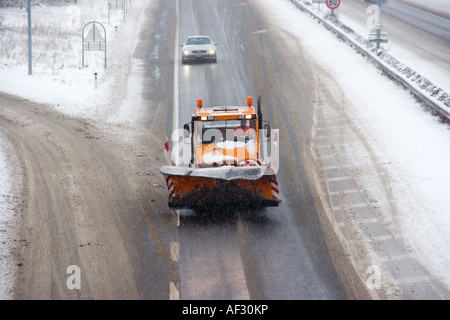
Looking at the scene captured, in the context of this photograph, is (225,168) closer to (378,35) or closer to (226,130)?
(226,130)

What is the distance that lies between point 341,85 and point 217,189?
45.5 feet

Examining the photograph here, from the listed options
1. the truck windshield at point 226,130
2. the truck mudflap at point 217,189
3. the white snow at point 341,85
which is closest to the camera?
the truck mudflap at point 217,189

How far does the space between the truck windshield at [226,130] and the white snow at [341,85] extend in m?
3.95

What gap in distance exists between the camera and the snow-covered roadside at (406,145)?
13.2m

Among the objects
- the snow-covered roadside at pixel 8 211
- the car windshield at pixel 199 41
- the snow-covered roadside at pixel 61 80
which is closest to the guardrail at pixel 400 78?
the car windshield at pixel 199 41

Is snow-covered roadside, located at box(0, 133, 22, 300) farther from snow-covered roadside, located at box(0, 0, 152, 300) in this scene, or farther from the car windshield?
the car windshield

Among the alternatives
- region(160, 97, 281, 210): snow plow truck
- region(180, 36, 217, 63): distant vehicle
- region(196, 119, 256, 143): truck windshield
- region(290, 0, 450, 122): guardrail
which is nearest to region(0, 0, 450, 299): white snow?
region(290, 0, 450, 122): guardrail

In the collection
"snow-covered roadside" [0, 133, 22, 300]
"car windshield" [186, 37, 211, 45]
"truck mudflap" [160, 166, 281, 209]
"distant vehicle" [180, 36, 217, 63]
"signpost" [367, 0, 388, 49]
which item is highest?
"signpost" [367, 0, 388, 49]

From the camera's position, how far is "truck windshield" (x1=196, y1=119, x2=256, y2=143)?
48.8 ft

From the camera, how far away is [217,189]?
13250mm

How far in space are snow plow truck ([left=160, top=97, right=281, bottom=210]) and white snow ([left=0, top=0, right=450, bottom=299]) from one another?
333 cm

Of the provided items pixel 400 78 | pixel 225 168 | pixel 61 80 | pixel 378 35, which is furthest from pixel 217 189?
pixel 378 35

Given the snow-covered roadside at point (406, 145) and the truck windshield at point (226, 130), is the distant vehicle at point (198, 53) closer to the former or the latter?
the snow-covered roadside at point (406, 145)
